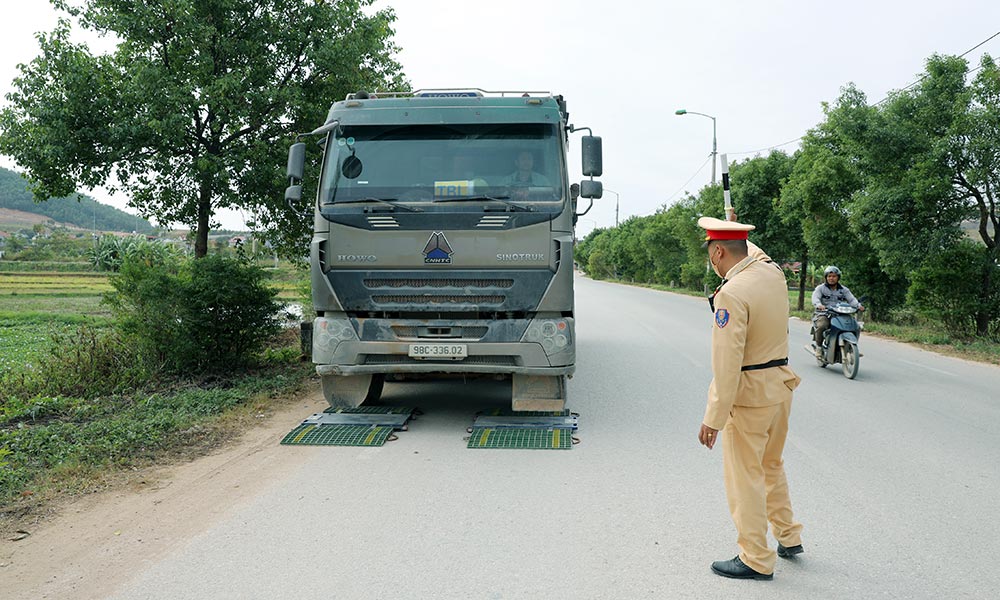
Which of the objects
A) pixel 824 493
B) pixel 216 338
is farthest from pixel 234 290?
pixel 824 493

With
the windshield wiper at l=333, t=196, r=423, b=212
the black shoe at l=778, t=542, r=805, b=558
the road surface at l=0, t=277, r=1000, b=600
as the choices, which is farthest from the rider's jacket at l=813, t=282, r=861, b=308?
the black shoe at l=778, t=542, r=805, b=558

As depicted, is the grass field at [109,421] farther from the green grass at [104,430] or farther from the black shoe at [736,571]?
the black shoe at [736,571]

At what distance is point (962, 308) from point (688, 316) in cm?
791

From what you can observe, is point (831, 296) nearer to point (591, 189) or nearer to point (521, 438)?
point (591, 189)

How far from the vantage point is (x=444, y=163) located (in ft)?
22.7

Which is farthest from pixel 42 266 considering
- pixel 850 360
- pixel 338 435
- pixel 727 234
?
pixel 727 234

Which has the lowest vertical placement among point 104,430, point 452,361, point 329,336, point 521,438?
point 521,438

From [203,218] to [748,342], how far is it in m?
8.86

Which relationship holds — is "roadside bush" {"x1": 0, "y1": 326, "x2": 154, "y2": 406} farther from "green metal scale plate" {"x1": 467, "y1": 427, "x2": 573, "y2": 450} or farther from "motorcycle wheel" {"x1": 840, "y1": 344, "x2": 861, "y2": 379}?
"motorcycle wheel" {"x1": 840, "y1": 344, "x2": 861, "y2": 379}

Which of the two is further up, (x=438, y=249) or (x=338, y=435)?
(x=438, y=249)

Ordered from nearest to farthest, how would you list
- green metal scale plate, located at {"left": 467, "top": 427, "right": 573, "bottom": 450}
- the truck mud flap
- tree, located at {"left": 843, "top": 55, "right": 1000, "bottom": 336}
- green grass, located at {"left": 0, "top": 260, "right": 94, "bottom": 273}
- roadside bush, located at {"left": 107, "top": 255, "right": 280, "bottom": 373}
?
green metal scale plate, located at {"left": 467, "top": 427, "right": 573, "bottom": 450}
the truck mud flap
roadside bush, located at {"left": 107, "top": 255, "right": 280, "bottom": 373}
tree, located at {"left": 843, "top": 55, "right": 1000, "bottom": 336}
green grass, located at {"left": 0, "top": 260, "right": 94, "bottom": 273}

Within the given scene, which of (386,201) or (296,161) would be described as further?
(296,161)

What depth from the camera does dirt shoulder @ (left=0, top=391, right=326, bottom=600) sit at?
3.69 meters

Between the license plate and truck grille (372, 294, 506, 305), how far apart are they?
40cm
